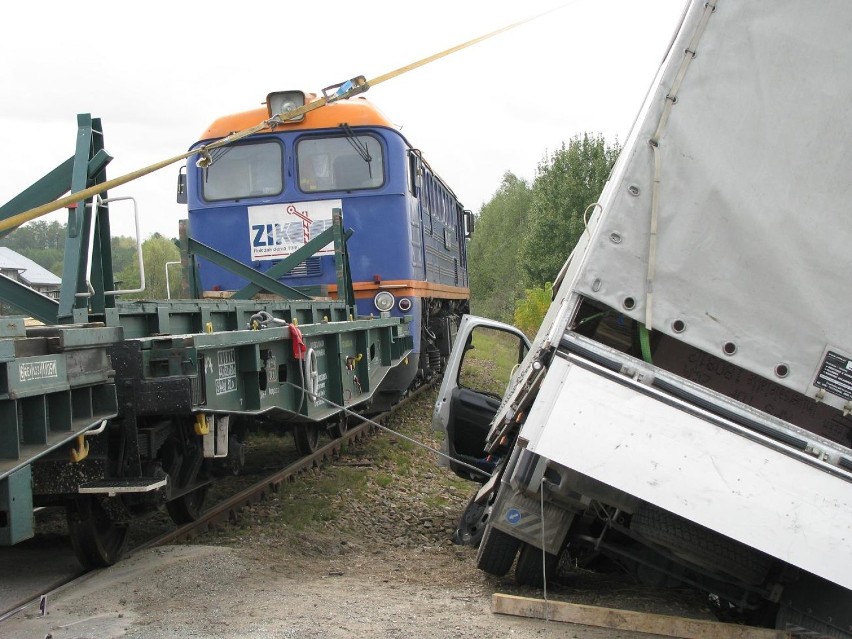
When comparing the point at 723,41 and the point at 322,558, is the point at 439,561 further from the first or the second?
the point at 723,41

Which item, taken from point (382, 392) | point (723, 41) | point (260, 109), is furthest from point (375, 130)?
point (723, 41)

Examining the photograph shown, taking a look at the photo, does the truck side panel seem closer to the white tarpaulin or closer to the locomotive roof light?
the white tarpaulin

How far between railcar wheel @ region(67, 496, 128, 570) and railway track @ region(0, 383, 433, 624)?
85 mm

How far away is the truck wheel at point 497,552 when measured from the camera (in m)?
5.21

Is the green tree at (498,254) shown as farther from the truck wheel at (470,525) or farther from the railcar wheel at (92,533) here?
the railcar wheel at (92,533)

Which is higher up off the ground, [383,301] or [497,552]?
[383,301]

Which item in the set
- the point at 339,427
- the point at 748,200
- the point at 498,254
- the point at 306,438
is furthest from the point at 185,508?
the point at 498,254

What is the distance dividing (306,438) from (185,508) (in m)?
3.02

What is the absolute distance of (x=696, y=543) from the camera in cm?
437

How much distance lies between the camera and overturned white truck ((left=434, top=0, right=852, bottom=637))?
3.59 m

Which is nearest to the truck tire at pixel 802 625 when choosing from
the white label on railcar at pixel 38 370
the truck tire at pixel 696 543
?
the truck tire at pixel 696 543

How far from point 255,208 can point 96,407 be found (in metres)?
6.65

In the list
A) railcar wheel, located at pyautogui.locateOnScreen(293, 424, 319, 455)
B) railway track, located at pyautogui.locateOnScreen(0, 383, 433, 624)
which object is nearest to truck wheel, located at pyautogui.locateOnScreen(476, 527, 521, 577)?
railway track, located at pyautogui.locateOnScreen(0, 383, 433, 624)

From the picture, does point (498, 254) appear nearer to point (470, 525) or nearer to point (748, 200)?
point (470, 525)
